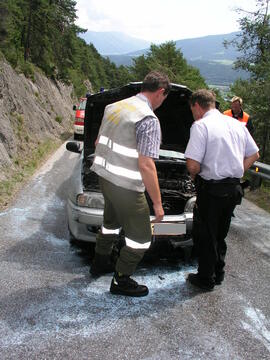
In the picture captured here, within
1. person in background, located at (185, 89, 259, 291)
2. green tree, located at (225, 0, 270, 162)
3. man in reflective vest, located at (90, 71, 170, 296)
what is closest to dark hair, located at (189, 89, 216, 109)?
person in background, located at (185, 89, 259, 291)

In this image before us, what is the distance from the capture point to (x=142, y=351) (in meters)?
2.76

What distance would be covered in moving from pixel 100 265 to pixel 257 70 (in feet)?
Answer: 37.9

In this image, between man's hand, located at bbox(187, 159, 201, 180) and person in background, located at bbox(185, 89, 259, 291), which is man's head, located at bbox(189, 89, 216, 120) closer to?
person in background, located at bbox(185, 89, 259, 291)

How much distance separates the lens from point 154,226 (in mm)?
4008

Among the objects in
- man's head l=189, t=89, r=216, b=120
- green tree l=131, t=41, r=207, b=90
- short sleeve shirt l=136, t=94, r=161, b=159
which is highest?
green tree l=131, t=41, r=207, b=90

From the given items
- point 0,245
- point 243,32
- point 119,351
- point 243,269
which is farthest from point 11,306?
point 243,32

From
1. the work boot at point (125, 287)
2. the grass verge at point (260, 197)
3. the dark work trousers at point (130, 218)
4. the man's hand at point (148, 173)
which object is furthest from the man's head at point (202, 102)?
the grass verge at point (260, 197)

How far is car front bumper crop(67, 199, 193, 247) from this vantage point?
4082 mm

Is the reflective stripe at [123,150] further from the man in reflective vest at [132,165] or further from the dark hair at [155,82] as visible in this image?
the dark hair at [155,82]

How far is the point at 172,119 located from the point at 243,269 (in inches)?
106

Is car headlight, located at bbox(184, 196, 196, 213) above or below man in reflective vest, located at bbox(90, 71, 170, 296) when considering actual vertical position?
below

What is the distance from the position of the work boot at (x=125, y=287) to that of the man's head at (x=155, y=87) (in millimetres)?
1692

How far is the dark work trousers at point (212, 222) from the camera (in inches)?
145

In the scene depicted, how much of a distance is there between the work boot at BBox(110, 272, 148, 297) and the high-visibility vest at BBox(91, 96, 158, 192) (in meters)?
0.94
